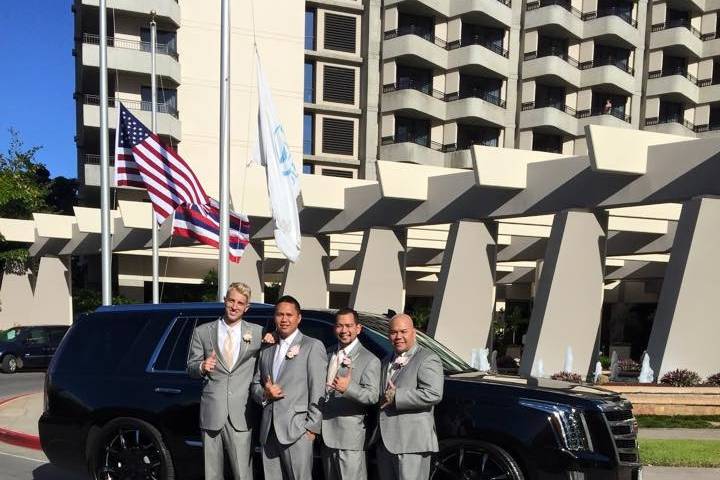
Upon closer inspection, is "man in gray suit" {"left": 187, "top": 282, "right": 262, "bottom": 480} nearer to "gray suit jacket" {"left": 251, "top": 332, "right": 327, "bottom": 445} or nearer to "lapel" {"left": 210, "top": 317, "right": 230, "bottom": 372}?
"lapel" {"left": 210, "top": 317, "right": 230, "bottom": 372}

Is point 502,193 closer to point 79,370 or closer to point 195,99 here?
point 79,370

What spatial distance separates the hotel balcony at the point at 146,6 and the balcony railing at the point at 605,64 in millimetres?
29196

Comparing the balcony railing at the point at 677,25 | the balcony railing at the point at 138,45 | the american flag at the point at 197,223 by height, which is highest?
the balcony railing at the point at 677,25

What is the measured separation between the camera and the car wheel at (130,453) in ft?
21.4

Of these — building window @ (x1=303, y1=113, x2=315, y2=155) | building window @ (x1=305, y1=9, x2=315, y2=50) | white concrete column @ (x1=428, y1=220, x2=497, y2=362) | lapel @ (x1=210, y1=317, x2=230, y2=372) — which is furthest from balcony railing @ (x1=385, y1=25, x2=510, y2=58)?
lapel @ (x1=210, y1=317, x2=230, y2=372)

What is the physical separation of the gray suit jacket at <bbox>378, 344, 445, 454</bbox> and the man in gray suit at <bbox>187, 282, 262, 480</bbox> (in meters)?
1.17

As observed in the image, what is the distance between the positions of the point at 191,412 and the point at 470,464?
2421mm

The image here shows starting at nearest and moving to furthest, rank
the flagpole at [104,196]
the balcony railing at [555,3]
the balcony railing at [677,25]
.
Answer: the flagpole at [104,196], the balcony railing at [555,3], the balcony railing at [677,25]

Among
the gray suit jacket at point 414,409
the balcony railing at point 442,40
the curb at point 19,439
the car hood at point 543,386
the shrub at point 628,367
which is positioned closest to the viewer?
the gray suit jacket at point 414,409

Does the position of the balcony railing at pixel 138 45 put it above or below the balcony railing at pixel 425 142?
above

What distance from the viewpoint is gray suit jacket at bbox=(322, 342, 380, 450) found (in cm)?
530

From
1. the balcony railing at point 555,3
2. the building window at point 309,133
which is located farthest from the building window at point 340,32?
the balcony railing at point 555,3

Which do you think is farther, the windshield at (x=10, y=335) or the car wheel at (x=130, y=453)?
the windshield at (x=10, y=335)

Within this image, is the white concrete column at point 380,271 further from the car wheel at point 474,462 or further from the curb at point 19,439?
the car wheel at point 474,462
